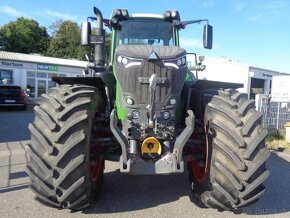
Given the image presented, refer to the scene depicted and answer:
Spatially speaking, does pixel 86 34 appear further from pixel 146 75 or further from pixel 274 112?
pixel 274 112

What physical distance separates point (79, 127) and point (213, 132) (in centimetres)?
161

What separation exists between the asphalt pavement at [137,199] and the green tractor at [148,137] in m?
0.26

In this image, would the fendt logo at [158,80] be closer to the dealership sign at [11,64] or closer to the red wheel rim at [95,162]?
the red wheel rim at [95,162]

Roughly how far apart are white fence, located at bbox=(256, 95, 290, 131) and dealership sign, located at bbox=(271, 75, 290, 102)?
188mm

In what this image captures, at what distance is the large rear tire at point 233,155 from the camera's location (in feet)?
12.2

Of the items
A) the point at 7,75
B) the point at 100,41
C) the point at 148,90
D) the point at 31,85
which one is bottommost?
the point at 31,85

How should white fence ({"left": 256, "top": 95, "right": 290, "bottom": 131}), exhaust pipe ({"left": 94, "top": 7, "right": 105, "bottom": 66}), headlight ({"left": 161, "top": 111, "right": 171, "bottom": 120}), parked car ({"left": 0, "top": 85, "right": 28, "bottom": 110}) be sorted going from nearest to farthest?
headlight ({"left": 161, "top": 111, "right": 171, "bottom": 120}), exhaust pipe ({"left": 94, "top": 7, "right": 105, "bottom": 66}), white fence ({"left": 256, "top": 95, "right": 290, "bottom": 131}), parked car ({"left": 0, "top": 85, "right": 28, "bottom": 110})

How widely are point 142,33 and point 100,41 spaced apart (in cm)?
78

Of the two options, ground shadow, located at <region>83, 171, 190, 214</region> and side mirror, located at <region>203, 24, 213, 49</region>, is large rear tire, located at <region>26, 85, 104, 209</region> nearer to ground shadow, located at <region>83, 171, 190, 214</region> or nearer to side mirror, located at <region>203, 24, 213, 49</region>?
ground shadow, located at <region>83, 171, 190, 214</region>

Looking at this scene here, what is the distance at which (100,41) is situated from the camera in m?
4.85

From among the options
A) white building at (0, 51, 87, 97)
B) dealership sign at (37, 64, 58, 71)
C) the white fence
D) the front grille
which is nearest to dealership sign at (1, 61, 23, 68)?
white building at (0, 51, 87, 97)

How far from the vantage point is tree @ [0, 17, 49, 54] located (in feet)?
156

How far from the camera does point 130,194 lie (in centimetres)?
484

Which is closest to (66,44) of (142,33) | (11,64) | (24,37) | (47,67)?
(24,37)
